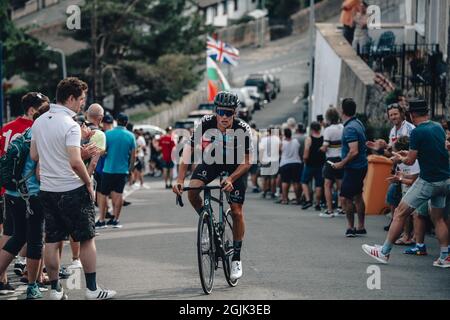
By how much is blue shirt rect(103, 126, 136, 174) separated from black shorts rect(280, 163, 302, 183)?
7.22 m

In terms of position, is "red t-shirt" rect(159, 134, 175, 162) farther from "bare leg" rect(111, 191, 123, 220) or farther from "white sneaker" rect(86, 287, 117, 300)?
"white sneaker" rect(86, 287, 117, 300)

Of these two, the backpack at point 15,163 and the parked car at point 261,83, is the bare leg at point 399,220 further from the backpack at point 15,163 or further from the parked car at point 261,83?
the parked car at point 261,83

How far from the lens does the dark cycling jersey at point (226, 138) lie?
36.5ft

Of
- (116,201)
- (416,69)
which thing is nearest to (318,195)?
(416,69)

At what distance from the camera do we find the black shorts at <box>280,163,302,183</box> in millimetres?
24531

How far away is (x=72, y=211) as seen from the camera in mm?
9961

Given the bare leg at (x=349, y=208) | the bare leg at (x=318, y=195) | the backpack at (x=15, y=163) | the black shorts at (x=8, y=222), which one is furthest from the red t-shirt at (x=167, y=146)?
the backpack at (x=15, y=163)

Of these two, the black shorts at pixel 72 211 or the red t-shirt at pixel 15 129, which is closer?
the black shorts at pixel 72 211

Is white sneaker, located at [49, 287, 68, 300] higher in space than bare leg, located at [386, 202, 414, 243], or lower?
lower

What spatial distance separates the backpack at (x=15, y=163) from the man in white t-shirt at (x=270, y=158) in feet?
54.0

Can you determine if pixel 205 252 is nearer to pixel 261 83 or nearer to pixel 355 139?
pixel 355 139

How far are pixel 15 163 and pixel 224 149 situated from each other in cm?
208

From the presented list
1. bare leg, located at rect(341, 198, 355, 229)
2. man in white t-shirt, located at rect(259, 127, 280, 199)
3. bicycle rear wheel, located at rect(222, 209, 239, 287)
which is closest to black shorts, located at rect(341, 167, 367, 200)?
bare leg, located at rect(341, 198, 355, 229)
